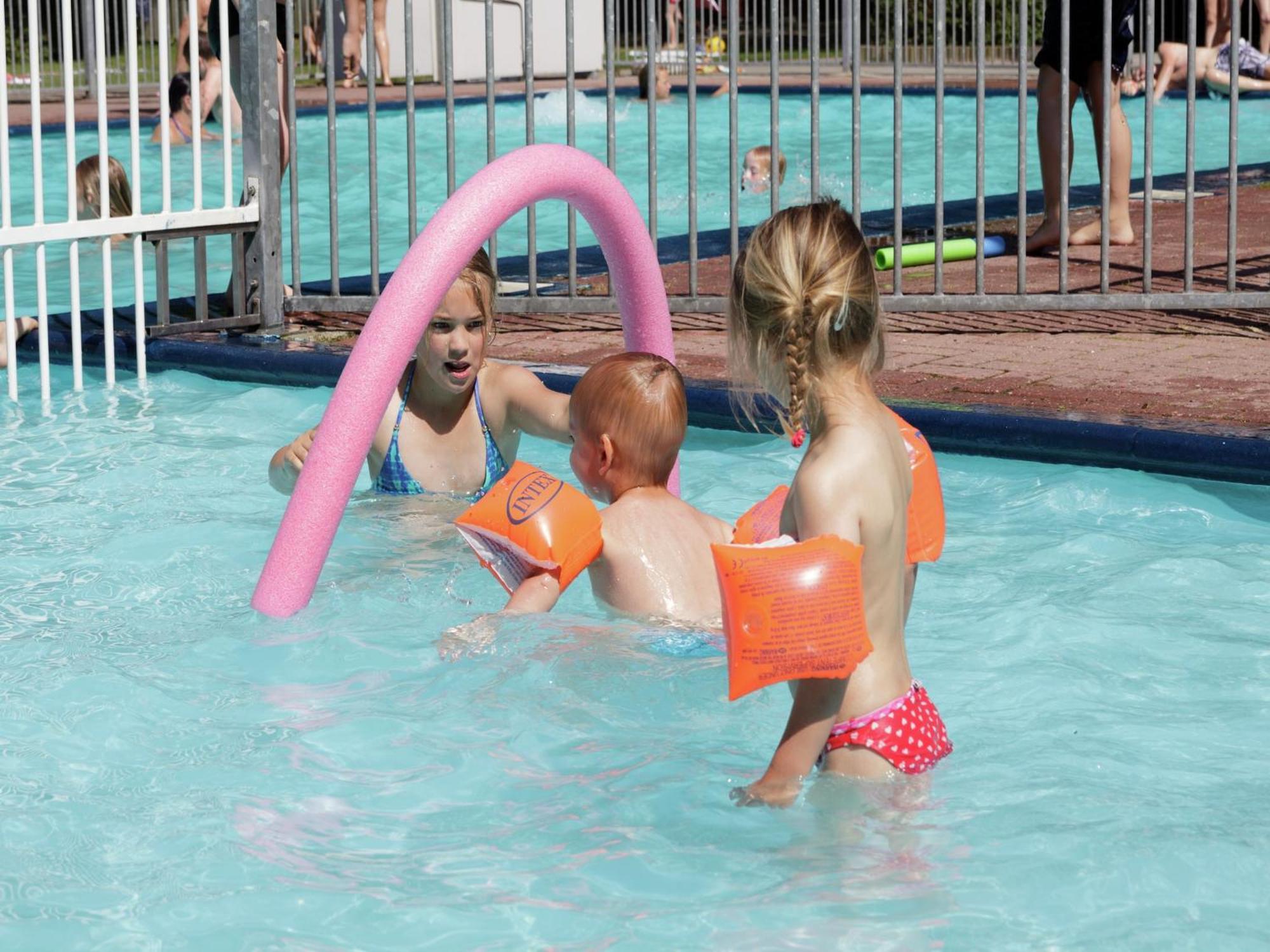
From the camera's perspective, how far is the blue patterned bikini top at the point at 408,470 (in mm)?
5254

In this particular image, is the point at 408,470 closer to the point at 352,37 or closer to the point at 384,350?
the point at 384,350

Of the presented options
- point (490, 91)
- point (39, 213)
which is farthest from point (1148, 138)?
point (39, 213)

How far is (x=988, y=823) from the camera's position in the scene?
3301mm

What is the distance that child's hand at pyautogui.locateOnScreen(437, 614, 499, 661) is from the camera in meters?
3.84

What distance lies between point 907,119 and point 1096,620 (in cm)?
1552

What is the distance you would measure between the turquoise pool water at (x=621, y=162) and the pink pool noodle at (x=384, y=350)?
19.5 feet

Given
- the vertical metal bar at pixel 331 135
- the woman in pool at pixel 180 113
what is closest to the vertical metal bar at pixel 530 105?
the vertical metal bar at pixel 331 135

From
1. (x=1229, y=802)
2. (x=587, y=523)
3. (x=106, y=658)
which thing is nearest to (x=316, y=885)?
(x=587, y=523)

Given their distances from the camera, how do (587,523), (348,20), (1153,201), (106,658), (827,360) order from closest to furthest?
1. (827,360)
2. (587,523)
3. (106,658)
4. (1153,201)
5. (348,20)

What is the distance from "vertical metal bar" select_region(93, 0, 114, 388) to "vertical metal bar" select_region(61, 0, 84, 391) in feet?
0.34

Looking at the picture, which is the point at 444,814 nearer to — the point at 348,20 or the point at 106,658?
the point at 106,658

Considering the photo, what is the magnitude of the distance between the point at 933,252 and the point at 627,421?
518 cm

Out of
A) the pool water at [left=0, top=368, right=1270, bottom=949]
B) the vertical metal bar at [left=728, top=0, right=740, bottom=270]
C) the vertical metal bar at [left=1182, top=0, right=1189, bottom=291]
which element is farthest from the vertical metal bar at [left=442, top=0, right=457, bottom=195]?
the vertical metal bar at [left=1182, top=0, right=1189, bottom=291]

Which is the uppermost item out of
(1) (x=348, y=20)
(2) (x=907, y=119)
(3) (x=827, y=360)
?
(1) (x=348, y=20)
